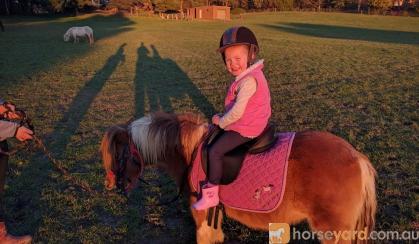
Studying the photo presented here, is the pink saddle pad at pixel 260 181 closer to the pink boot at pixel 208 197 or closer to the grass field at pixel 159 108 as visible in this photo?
the pink boot at pixel 208 197

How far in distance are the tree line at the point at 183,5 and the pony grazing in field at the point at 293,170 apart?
60954mm

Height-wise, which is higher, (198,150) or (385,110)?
(198,150)

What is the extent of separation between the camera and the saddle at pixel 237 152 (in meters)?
3.25

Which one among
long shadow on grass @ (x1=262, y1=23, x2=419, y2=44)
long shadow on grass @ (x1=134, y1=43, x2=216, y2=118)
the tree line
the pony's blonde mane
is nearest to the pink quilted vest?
the pony's blonde mane

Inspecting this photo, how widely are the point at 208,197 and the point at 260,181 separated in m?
0.53

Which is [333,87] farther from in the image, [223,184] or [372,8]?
[372,8]

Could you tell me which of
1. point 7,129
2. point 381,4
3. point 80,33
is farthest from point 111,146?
point 381,4

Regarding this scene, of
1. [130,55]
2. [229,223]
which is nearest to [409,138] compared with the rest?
[229,223]

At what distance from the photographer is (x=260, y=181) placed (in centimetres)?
318

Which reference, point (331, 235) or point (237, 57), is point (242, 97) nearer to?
point (237, 57)

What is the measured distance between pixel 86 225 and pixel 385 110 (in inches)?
301

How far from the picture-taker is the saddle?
3248 millimetres

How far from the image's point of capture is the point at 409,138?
696 centimetres

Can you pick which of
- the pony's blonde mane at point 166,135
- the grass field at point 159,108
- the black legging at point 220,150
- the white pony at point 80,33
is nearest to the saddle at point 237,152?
the black legging at point 220,150
